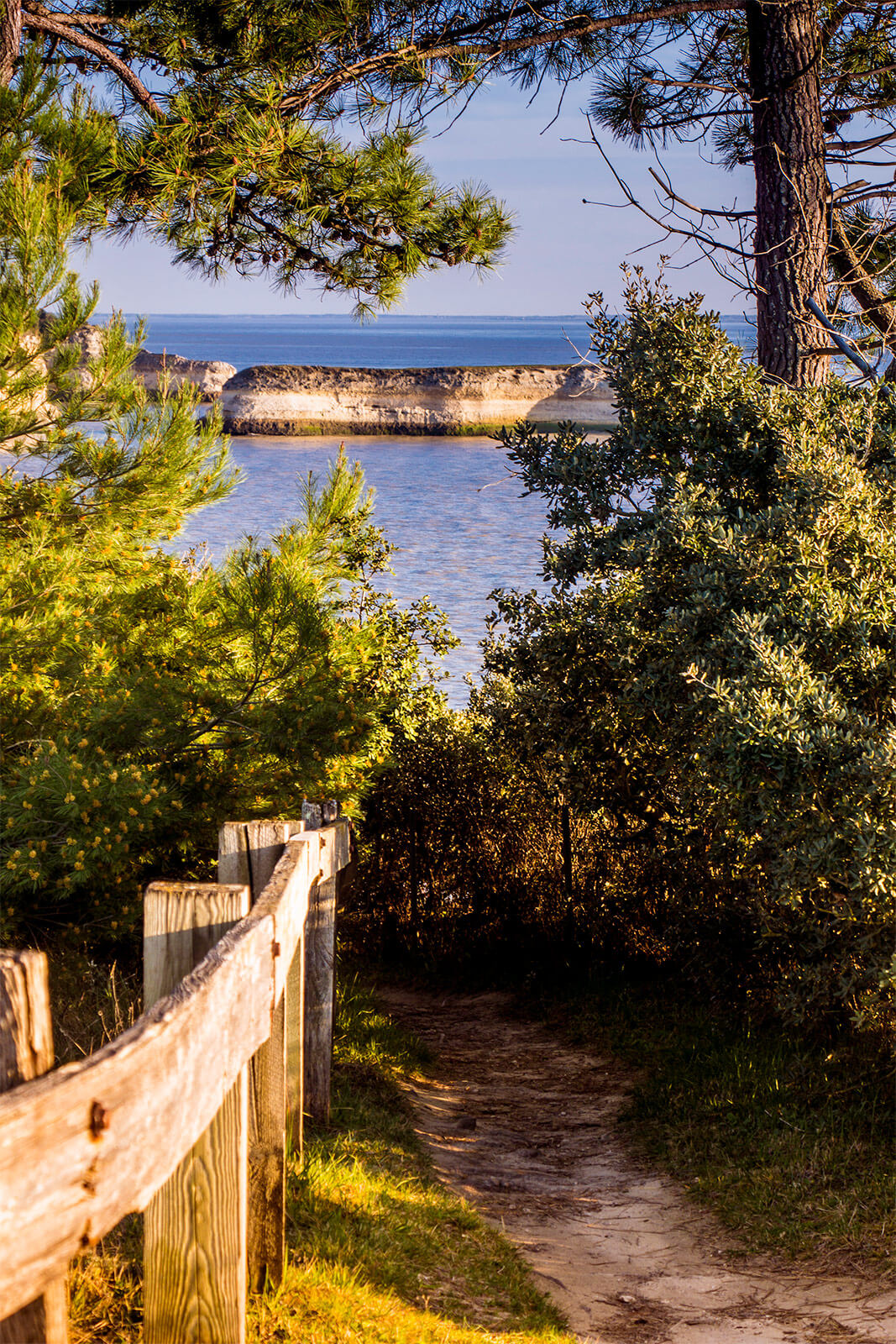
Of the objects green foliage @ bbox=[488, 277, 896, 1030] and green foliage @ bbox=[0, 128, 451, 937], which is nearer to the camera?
green foliage @ bbox=[488, 277, 896, 1030]

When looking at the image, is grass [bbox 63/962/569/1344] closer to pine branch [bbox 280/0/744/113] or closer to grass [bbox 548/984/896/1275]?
grass [bbox 548/984/896/1275]

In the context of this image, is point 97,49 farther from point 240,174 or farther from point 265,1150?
point 265,1150

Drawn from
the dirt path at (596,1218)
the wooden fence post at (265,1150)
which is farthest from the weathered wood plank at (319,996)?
the wooden fence post at (265,1150)

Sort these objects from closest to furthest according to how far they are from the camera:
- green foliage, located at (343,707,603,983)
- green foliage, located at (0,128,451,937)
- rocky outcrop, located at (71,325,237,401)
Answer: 1. green foliage, located at (0,128,451,937)
2. rocky outcrop, located at (71,325,237,401)
3. green foliage, located at (343,707,603,983)

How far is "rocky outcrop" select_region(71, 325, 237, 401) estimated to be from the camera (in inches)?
295

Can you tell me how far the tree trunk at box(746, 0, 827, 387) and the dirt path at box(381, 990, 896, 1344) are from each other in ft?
15.3

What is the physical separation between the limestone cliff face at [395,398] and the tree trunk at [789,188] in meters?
60.3

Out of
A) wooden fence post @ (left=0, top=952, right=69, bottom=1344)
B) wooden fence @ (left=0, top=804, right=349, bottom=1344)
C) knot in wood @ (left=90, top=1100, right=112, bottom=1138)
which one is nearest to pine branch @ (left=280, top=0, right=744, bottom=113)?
wooden fence @ (left=0, top=804, right=349, bottom=1344)

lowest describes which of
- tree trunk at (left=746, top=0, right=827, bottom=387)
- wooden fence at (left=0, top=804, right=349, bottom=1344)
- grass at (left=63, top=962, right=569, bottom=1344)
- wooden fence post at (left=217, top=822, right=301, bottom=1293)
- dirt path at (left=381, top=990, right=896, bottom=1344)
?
dirt path at (left=381, top=990, right=896, bottom=1344)

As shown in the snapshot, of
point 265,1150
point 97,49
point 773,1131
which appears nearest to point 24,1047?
point 265,1150

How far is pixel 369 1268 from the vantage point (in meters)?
3.55

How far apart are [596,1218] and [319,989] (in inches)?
60.6

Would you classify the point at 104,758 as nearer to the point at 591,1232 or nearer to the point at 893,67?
the point at 591,1232

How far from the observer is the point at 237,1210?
254 cm
